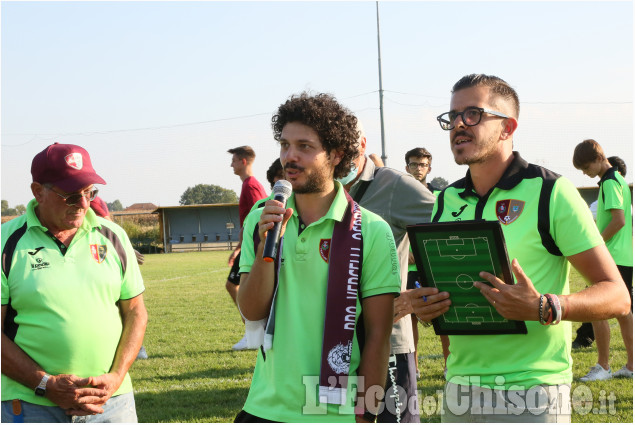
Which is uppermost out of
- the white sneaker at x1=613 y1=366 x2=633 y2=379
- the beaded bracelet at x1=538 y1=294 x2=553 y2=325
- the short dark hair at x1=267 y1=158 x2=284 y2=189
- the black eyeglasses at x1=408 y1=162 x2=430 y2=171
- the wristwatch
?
the black eyeglasses at x1=408 y1=162 x2=430 y2=171

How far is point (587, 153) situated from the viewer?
805 centimetres

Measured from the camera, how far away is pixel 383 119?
3250 centimetres

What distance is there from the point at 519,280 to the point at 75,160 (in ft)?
8.18

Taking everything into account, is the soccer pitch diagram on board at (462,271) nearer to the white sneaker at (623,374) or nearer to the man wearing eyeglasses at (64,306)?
the man wearing eyeglasses at (64,306)

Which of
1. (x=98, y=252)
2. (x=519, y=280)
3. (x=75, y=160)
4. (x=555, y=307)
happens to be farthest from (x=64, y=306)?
(x=555, y=307)

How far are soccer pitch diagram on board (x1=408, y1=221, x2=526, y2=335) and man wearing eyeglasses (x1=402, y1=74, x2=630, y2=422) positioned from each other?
0.05 metres

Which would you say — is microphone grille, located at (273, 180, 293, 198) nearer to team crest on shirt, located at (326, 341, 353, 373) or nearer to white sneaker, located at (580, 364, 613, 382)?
team crest on shirt, located at (326, 341, 353, 373)

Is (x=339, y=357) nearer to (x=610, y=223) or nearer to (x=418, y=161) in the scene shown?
(x=610, y=223)

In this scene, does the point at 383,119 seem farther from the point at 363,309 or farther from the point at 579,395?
the point at 363,309

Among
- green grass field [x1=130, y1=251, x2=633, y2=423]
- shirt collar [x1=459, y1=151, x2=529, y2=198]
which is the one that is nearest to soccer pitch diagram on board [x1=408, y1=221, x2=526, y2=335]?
shirt collar [x1=459, y1=151, x2=529, y2=198]

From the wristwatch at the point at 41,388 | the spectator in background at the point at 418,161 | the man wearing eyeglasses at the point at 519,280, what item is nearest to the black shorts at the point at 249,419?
the man wearing eyeglasses at the point at 519,280

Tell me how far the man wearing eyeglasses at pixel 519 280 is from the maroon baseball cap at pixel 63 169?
76.3 inches

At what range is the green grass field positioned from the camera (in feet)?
23.2

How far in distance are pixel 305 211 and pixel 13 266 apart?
1.59 metres
